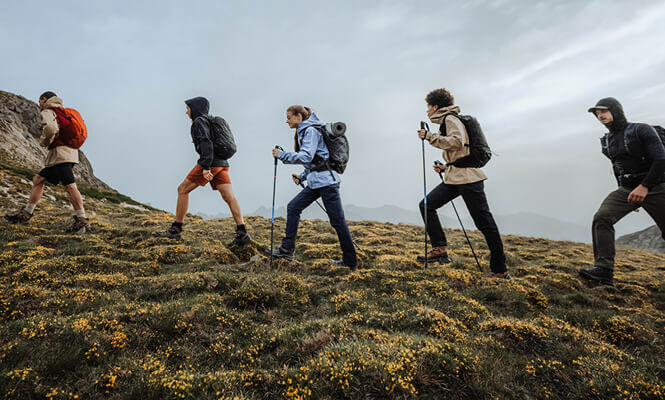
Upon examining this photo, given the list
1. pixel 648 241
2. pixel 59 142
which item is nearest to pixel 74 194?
pixel 59 142

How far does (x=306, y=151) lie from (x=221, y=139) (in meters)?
3.11

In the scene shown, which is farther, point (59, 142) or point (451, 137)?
point (59, 142)

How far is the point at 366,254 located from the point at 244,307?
18.1 feet

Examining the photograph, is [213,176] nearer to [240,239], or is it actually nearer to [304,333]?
[240,239]

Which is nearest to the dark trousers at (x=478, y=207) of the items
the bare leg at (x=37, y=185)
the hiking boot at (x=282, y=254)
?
the hiking boot at (x=282, y=254)

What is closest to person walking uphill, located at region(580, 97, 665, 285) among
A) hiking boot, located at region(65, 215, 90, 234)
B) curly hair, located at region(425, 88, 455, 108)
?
curly hair, located at region(425, 88, 455, 108)

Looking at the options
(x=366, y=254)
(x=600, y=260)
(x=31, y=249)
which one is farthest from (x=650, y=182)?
(x=31, y=249)

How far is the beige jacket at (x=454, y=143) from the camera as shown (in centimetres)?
646

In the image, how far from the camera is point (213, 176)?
27.5 feet

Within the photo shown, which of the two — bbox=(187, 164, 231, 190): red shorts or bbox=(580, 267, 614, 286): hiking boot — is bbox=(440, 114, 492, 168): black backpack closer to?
bbox=(580, 267, 614, 286): hiking boot

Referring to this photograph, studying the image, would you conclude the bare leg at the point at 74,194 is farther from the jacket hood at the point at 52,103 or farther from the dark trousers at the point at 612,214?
the dark trousers at the point at 612,214

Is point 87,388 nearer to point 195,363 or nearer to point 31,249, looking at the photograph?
point 195,363

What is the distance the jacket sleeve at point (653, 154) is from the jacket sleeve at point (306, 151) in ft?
24.1

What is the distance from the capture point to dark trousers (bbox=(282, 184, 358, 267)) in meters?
6.89
